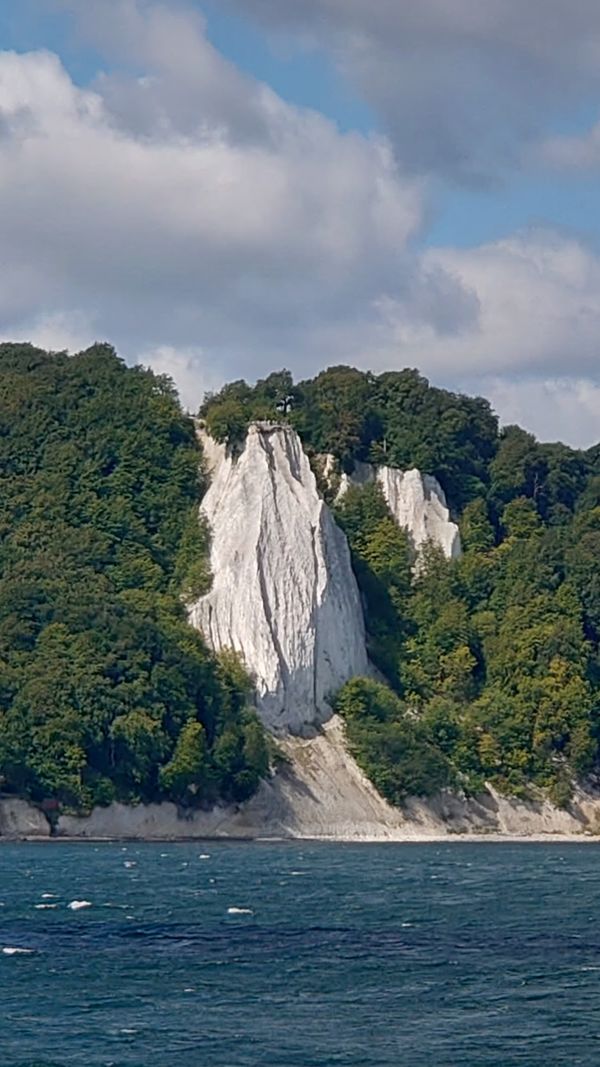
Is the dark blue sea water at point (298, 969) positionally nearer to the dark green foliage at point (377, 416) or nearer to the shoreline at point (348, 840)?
the shoreline at point (348, 840)

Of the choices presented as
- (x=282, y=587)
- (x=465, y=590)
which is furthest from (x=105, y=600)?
(x=465, y=590)

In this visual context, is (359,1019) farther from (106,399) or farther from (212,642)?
(106,399)

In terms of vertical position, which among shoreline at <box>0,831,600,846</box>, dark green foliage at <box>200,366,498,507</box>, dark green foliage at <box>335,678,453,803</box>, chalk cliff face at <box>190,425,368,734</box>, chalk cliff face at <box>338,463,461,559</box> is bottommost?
shoreline at <box>0,831,600,846</box>

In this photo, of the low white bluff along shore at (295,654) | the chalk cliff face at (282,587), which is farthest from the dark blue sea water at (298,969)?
the chalk cliff face at (282,587)

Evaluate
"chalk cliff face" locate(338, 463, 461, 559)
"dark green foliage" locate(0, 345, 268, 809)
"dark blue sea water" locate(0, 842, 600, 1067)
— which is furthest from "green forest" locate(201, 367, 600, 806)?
"dark blue sea water" locate(0, 842, 600, 1067)

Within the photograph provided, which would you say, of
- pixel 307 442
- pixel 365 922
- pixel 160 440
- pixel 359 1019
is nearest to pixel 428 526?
pixel 307 442

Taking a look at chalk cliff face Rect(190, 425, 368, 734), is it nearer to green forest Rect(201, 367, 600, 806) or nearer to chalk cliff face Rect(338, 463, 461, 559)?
green forest Rect(201, 367, 600, 806)

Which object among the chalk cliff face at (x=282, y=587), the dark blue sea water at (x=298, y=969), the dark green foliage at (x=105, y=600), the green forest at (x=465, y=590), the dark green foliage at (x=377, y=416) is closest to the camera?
the dark blue sea water at (x=298, y=969)
